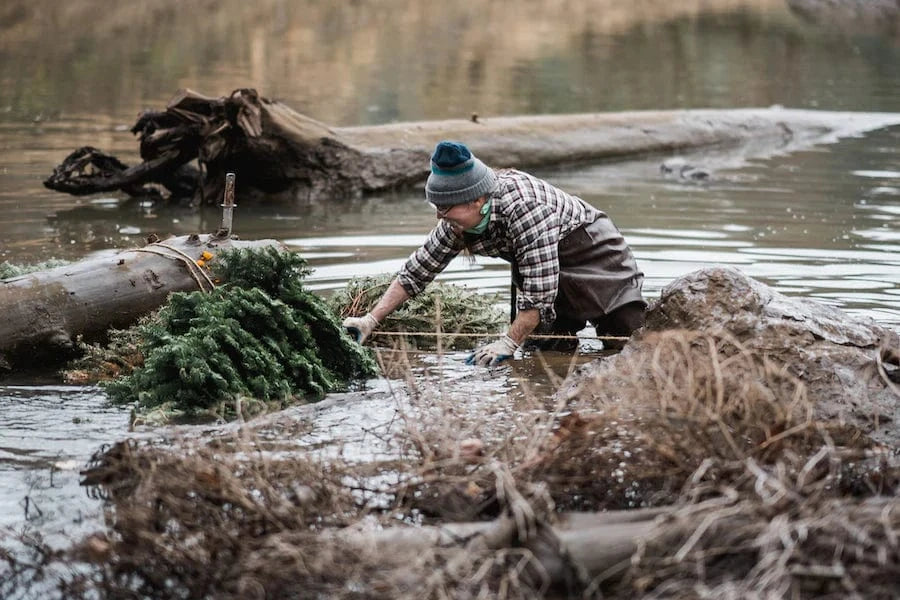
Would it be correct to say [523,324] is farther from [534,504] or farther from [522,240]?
[534,504]

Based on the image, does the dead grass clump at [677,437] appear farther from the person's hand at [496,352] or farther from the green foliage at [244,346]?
the person's hand at [496,352]

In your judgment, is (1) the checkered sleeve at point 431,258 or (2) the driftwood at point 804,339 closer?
(2) the driftwood at point 804,339

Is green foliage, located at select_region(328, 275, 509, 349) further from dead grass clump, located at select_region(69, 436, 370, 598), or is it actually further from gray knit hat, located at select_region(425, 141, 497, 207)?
dead grass clump, located at select_region(69, 436, 370, 598)

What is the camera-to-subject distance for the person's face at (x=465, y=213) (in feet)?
23.6

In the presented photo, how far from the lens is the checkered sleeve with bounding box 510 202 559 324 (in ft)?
24.1

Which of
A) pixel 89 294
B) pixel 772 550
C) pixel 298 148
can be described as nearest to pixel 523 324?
pixel 89 294

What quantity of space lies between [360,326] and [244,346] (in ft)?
3.40

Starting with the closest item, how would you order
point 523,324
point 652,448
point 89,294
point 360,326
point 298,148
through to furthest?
point 652,448, point 523,324, point 89,294, point 360,326, point 298,148

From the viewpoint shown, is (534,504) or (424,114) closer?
(534,504)

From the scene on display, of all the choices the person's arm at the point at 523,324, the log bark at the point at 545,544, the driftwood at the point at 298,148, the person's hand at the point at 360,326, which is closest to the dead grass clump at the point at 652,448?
the log bark at the point at 545,544

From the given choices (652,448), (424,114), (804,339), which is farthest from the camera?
(424,114)

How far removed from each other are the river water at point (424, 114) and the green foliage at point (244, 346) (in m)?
0.28

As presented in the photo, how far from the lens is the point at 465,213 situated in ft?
23.7

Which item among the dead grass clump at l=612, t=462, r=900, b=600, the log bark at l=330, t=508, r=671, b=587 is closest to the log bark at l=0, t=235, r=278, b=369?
the log bark at l=330, t=508, r=671, b=587
